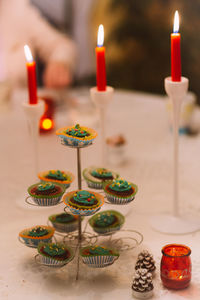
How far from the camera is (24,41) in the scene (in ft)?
9.11

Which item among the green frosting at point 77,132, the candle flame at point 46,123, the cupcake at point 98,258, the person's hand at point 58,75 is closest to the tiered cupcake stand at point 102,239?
the cupcake at point 98,258

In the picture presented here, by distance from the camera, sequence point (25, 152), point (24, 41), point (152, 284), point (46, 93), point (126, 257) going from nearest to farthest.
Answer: point (152, 284), point (126, 257), point (25, 152), point (46, 93), point (24, 41)

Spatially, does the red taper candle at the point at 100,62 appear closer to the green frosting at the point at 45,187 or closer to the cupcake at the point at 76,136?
the cupcake at the point at 76,136

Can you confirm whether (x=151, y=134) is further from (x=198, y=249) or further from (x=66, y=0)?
(x=66, y=0)

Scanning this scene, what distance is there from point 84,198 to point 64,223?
0.20 m

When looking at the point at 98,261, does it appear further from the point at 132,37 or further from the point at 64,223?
the point at 132,37

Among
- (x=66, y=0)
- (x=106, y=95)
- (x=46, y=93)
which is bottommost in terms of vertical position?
(x=46, y=93)

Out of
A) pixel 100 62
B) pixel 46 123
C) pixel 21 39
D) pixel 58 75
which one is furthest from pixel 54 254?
pixel 21 39

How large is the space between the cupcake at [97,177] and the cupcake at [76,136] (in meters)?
0.13

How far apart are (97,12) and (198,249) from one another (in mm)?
2175

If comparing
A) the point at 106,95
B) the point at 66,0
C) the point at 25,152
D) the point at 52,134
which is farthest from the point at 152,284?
the point at 66,0

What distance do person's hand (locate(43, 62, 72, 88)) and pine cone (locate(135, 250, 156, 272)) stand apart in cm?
151

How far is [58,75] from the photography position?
8.39 feet

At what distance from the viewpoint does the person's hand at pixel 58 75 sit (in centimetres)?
256
